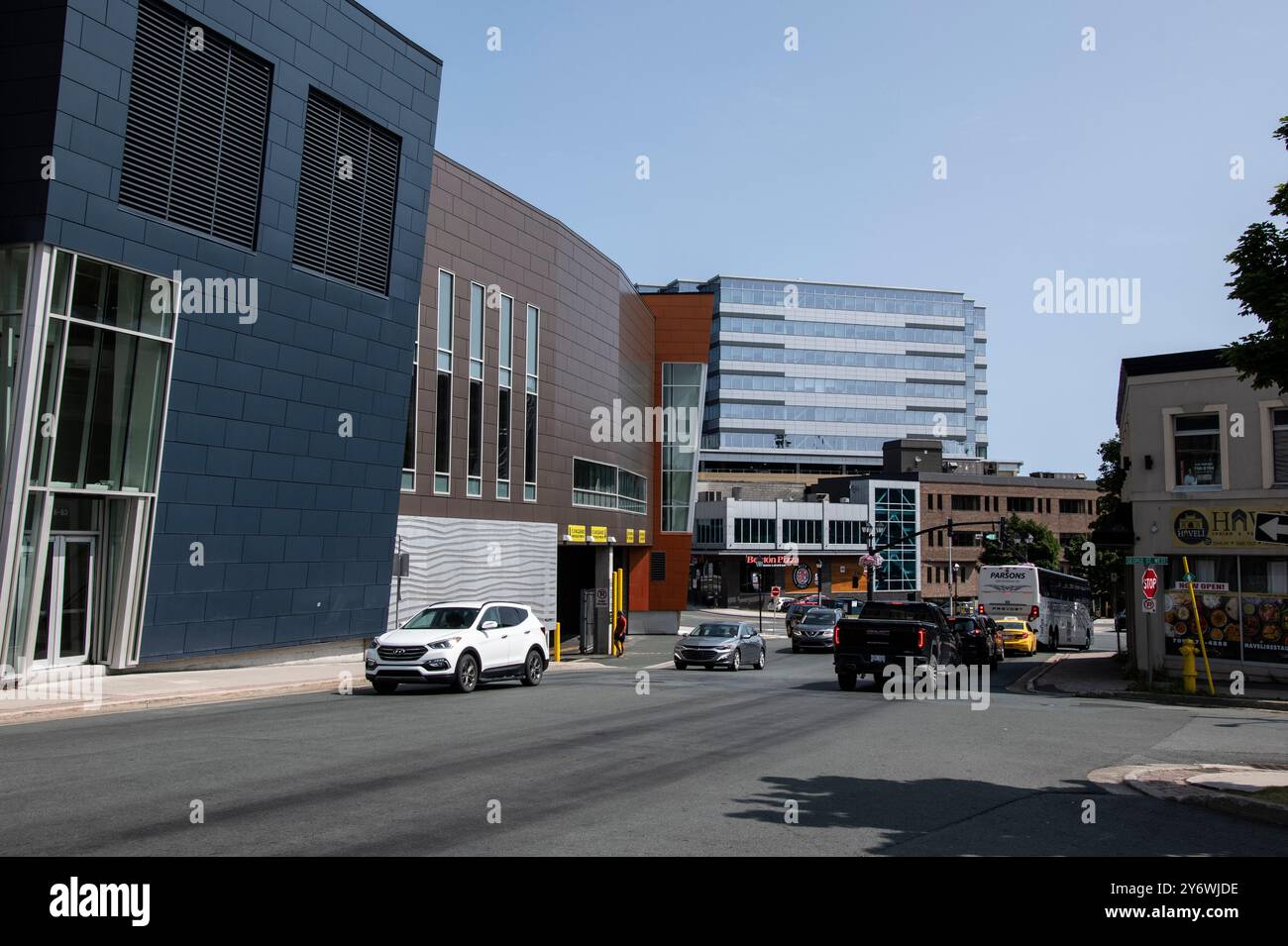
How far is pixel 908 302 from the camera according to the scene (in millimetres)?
126125

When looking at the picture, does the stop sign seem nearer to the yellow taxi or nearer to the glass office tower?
the yellow taxi

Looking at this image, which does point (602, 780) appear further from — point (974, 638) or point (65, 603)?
point (974, 638)

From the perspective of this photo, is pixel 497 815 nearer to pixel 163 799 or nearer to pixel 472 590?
pixel 163 799

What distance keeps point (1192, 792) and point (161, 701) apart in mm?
16131

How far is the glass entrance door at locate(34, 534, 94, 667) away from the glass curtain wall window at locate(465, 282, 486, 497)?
1529cm

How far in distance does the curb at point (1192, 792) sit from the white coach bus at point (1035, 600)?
35950mm

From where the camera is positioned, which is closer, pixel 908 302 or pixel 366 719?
pixel 366 719

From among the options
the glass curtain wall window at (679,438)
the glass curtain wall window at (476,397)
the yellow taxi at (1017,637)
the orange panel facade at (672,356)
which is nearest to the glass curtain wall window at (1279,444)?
the yellow taxi at (1017,637)

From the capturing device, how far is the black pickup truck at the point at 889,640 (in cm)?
2245

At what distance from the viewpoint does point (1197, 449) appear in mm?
26547

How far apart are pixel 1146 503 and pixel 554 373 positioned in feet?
76.2

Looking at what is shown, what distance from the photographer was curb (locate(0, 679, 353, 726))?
53.6 ft

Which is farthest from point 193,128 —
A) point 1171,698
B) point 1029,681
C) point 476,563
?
point 1029,681
